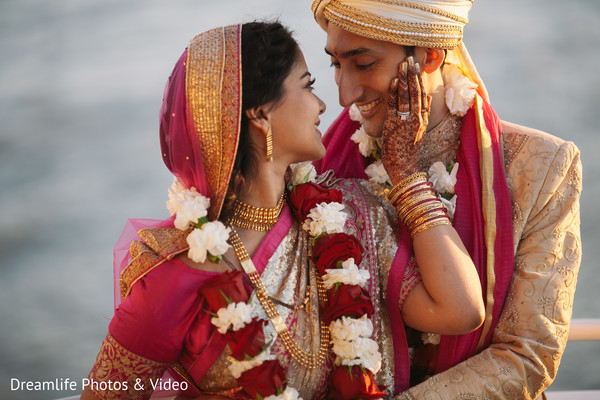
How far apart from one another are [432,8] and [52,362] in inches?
145

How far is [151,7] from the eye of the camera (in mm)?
8000

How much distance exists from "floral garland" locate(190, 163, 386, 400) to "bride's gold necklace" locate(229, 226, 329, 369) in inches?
1.2

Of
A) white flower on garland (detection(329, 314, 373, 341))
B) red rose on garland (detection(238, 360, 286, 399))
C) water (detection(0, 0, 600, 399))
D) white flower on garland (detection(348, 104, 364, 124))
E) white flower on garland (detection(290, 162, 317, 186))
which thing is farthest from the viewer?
water (detection(0, 0, 600, 399))

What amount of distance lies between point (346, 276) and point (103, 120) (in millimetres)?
5276

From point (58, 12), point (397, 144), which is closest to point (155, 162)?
point (58, 12)

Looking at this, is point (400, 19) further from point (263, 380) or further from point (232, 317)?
point (263, 380)

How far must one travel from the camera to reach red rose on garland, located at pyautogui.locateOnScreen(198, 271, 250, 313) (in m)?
1.86

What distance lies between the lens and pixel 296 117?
197 cm

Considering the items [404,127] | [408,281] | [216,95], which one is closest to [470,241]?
[408,281]

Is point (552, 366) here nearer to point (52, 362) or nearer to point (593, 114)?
point (52, 362)

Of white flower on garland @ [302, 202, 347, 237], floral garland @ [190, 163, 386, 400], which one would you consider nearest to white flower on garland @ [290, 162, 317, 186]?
floral garland @ [190, 163, 386, 400]

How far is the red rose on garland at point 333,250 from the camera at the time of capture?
202 cm

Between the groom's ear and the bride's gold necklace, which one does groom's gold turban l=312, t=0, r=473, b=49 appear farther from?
the bride's gold necklace

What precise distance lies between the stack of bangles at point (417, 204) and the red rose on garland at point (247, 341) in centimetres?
58
